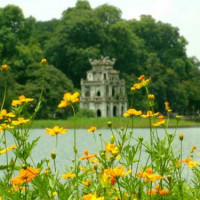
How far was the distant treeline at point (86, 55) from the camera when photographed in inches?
2211

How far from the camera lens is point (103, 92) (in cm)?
5759

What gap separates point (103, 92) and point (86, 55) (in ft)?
25.6

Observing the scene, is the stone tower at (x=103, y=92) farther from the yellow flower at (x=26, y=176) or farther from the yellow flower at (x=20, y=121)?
the yellow flower at (x=26, y=176)

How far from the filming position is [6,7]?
62250 millimetres

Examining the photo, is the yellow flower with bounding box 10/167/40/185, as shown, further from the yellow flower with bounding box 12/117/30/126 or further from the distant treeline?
the distant treeline

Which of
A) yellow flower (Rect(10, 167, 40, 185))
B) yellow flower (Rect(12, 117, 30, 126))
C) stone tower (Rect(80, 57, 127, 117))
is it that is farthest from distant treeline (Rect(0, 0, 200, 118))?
yellow flower (Rect(10, 167, 40, 185))

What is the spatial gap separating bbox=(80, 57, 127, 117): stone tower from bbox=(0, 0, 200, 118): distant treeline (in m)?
2.25

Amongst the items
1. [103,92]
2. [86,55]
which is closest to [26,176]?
[103,92]

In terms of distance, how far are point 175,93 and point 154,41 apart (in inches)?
723

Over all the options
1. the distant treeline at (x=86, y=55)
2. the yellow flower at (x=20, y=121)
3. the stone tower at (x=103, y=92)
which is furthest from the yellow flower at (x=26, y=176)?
the stone tower at (x=103, y=92)

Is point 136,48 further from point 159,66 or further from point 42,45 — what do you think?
point 42,45

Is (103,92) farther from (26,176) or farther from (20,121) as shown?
(26,176)

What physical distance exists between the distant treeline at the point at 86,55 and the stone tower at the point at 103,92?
2.25 meters

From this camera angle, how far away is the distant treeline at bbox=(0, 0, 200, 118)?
5617cm
